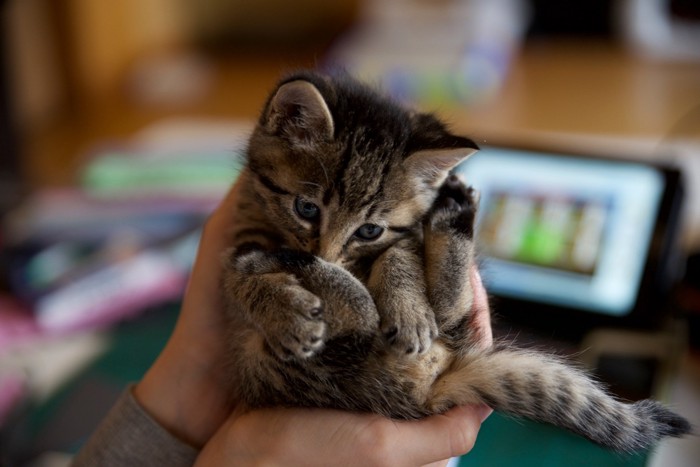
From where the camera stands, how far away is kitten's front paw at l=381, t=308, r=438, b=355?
923 millimetres

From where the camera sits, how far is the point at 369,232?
1053mm

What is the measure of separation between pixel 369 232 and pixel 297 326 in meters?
0.21

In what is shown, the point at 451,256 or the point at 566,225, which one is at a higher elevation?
the point at 451,256

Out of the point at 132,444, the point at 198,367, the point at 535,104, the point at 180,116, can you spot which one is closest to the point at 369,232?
the point at 198,367

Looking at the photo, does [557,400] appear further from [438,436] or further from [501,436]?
[501,436]

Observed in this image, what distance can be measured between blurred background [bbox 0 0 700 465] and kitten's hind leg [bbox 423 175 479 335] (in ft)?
0.74

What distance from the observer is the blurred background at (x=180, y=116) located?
1.50m

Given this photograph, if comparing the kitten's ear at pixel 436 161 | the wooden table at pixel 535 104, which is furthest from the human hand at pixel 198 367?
the wooden table at pixel 535 104

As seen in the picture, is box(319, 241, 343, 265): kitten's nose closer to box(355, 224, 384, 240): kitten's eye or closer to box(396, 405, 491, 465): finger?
box(355, 224, 384, 240): kitten's eye

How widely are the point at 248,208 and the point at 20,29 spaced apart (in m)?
2.95

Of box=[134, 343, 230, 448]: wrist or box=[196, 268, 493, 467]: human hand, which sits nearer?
box=[196, 268, 493, 467]: human hand

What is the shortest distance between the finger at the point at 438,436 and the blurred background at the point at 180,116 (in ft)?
1.05

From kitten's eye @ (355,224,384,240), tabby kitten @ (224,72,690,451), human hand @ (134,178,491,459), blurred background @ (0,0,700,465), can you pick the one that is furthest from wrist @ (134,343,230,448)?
kitten's eye @ (355,224,384,240)

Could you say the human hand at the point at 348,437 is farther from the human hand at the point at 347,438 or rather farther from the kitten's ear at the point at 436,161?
the kitten's ear at the point at 436,161
